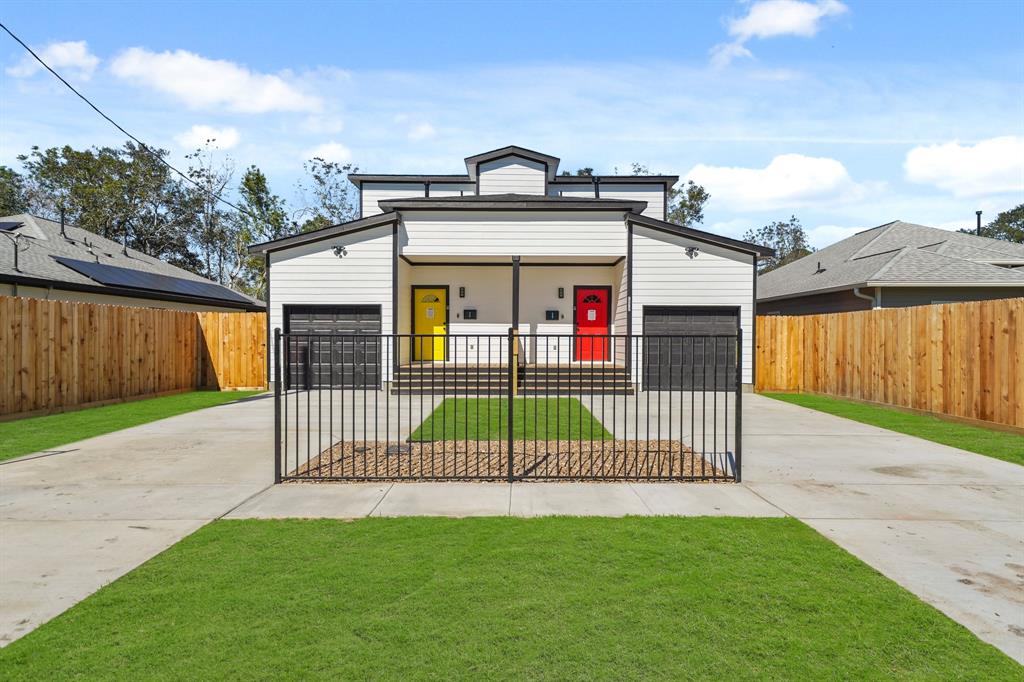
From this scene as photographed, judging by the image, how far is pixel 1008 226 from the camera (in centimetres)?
5603

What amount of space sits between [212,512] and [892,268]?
20.1 m

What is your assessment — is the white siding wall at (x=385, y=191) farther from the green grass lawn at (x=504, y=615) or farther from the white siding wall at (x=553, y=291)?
the green grass lawn at (x=504, y=615)

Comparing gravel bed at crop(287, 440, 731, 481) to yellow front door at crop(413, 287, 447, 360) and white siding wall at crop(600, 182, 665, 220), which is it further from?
white siding wall at crop(600, 182, 665, 220)

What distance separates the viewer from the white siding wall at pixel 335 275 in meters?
16.7

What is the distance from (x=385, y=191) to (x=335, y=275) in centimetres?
693

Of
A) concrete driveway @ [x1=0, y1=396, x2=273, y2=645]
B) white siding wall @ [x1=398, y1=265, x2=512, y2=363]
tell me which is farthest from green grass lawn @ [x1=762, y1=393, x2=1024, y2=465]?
concrete driveway @ [x1=0, y1=396, x2=273, y2=645]

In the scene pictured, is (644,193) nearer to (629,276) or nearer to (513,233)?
(629,276)

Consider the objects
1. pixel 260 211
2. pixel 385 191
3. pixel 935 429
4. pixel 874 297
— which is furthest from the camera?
pixel 260 211

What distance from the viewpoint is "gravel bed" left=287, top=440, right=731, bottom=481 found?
22.0ft

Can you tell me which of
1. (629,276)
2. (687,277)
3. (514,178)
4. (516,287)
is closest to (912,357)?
(687,277)

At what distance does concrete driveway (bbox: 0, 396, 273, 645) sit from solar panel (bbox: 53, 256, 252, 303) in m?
11.5

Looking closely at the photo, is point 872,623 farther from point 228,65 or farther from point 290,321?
point 228,65

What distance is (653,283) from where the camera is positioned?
16719 millimetres

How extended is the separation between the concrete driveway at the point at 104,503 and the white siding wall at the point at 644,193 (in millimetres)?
16790
